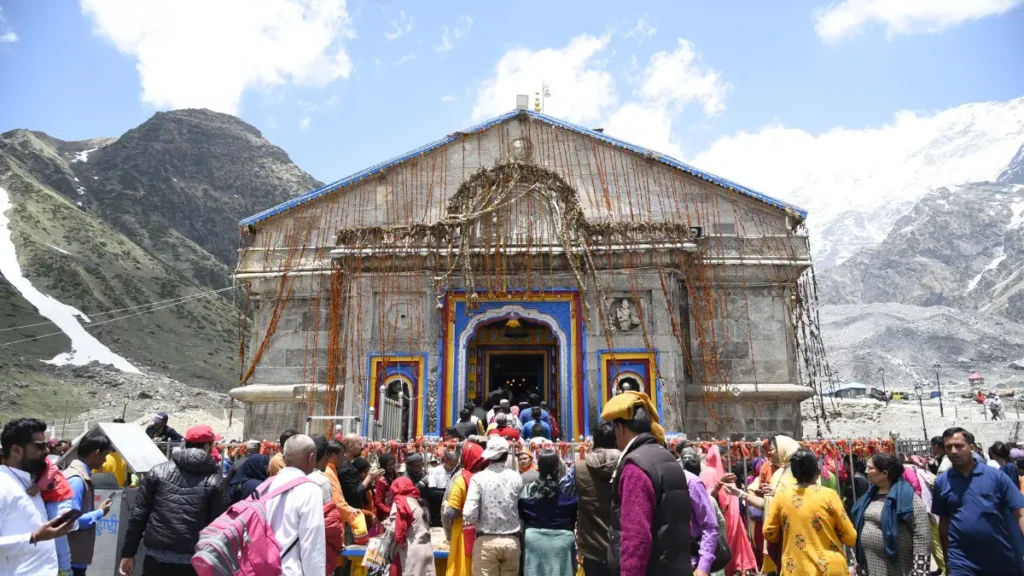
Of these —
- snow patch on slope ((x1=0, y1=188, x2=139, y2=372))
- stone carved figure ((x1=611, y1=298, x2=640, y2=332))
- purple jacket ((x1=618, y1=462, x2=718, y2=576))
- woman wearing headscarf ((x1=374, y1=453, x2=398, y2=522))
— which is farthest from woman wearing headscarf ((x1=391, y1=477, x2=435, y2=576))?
snow patch on slope ((x1=0, y1=188, x2=139, y2=372))

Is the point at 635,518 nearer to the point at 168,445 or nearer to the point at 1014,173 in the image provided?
the point at 168,445

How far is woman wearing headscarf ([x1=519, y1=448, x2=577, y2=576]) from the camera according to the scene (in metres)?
6.19

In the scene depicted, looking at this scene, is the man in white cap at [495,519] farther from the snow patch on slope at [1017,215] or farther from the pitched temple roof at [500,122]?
the snow patch on slope at [1017,215]

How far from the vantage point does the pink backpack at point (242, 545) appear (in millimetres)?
4148

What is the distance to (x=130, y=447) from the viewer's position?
23.0 ft

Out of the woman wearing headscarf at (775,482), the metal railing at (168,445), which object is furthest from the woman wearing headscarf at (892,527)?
the metal railing at (168,445)

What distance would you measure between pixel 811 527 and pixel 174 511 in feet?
15.8

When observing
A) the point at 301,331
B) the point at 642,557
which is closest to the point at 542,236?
the point at 301,331

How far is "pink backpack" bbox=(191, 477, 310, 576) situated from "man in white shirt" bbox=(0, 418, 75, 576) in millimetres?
1113

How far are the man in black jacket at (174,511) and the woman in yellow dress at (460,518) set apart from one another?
1.98m

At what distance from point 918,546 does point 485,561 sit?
3468mm

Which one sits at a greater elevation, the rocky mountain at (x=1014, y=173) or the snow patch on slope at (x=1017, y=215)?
the rocky mountain at (x=1014, y=173)

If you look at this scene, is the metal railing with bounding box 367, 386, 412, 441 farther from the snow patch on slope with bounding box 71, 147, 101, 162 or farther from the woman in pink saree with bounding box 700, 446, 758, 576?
the snow patch on slope with bounding box 71, 147, 101, 162

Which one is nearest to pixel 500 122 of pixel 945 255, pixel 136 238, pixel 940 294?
pixel 136 238
